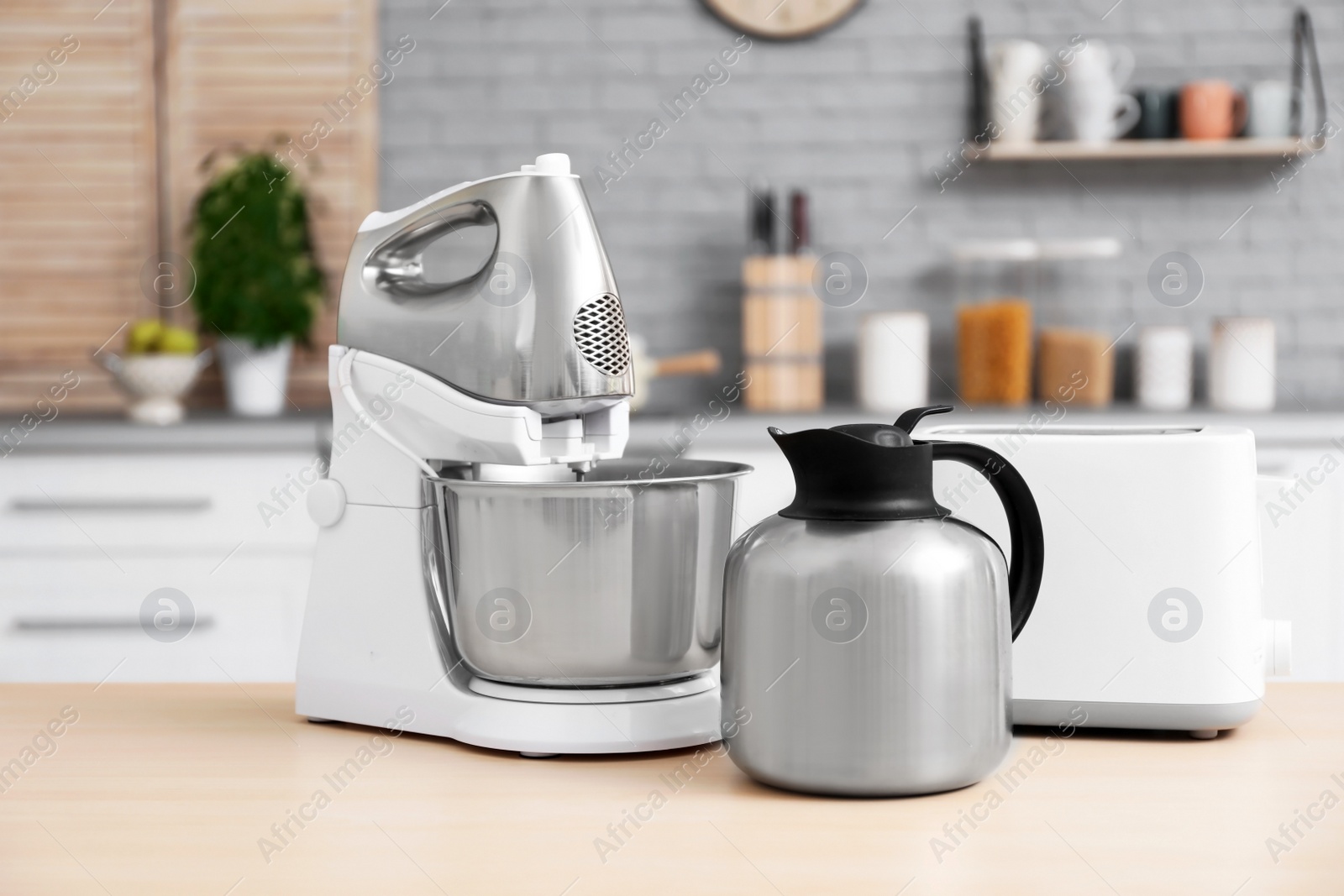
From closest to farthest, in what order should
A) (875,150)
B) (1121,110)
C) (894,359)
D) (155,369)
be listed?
(155,369)
(894,359)
(1121,110)
(875,150)

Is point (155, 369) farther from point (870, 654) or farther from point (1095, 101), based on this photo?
point (870, 654)

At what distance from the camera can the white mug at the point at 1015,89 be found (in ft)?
8.48

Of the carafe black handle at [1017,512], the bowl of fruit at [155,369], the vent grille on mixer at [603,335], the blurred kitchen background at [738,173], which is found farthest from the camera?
the blurred kitchen background at [738,173]

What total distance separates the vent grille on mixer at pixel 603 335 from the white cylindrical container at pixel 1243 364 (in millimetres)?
1986

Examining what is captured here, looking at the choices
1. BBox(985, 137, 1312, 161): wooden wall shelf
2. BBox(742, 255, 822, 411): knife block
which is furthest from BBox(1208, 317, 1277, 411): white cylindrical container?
BBox(742, 255, 822, 411): knife block

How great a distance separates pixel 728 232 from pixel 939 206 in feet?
1.58

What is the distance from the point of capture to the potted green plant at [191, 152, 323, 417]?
2.52m

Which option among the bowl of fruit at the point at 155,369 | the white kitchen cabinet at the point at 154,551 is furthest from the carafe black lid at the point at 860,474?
the bowl of fruit at the point at 155,369

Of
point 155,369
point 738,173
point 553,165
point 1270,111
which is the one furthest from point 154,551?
point 1270,111

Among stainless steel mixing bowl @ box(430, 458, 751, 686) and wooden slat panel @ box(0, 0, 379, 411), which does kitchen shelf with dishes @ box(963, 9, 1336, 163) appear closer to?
wooden slat panel @ box(0, 0, 379, 411)

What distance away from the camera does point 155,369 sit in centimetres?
244

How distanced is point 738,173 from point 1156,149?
2.93 feet

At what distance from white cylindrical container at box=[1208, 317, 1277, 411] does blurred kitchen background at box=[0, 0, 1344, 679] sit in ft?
0.25

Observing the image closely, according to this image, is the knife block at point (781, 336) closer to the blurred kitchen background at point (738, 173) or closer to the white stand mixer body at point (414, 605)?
the blurred kitchen background at point (738, 173)
